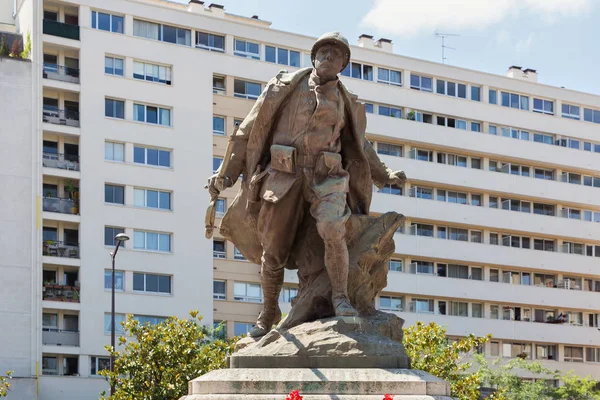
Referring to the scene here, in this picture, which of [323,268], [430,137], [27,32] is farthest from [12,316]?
[323,268]

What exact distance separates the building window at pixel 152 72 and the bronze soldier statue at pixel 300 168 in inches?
2329

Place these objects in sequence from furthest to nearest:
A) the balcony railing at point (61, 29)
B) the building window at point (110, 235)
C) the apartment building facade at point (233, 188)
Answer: the building window at point (110, 235) → the balcony railing at point (61, 29) → the apartment building facade at point (233, 188)

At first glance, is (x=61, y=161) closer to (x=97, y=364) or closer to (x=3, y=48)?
(x=3, y=48)

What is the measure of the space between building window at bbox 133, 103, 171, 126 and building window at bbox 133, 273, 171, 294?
8.77 meters

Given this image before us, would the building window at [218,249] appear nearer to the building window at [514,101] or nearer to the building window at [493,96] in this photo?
the building window at [493,96]

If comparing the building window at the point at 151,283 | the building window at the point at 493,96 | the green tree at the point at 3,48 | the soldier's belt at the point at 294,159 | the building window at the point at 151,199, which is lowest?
the soldier's belt at the point at 294,159

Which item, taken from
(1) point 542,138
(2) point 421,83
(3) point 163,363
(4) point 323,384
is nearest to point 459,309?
(1) point 542,138

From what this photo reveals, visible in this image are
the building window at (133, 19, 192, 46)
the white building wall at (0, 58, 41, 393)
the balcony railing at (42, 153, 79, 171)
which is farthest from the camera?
the building window at (133, 19, 192, 46)

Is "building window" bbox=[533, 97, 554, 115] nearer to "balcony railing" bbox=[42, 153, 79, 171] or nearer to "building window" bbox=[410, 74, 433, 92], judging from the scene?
"building window" bbox=[410, 74, 433, 92]

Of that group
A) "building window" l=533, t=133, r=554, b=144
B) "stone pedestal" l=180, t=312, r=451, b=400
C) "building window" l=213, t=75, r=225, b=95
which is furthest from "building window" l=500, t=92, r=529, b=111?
"stone pedestal" l=180, t=312, r=451, b=400

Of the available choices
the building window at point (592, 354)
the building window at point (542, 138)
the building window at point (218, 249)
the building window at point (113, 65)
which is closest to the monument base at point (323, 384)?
the building window at point (113, 65)

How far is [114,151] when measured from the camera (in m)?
74.2

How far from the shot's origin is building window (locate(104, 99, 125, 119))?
74.1 m

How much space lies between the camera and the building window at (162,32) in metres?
75.9
